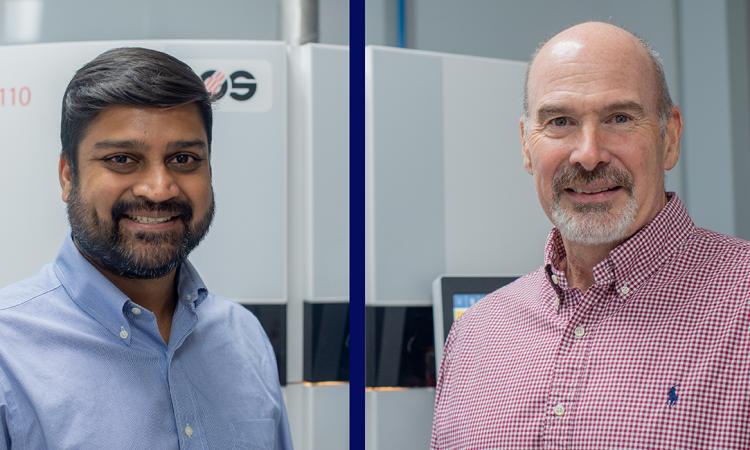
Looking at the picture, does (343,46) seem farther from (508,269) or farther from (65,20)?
(508,269)

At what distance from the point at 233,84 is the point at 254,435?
0.66 meters

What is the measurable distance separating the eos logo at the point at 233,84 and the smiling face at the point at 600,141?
0.44 meters

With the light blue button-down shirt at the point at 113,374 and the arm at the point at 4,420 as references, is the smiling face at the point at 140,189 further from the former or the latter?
the arm at the point at 4,420

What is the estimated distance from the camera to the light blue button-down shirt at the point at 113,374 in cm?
99

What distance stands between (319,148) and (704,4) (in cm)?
173

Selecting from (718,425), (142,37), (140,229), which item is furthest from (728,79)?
(140,229)

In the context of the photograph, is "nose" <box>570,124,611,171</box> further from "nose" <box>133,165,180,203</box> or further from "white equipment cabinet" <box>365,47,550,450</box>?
"white equipment cabinet" <box>365,47,550,450</box>

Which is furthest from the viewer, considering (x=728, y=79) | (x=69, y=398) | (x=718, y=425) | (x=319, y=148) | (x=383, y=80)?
(x=728, y=79)

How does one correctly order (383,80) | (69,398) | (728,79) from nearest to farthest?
(69,398)
(383,80)
(728,79)

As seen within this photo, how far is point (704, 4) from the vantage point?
2721 millimetres

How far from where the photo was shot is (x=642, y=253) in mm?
1317

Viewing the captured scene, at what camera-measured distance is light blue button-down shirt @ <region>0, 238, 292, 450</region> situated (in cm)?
99

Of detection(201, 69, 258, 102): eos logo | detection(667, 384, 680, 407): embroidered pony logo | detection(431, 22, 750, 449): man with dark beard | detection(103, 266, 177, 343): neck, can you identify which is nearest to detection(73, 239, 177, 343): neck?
detection(103, 266, 177, 343): neck

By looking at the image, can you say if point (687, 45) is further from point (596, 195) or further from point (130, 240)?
point (130, 240)
